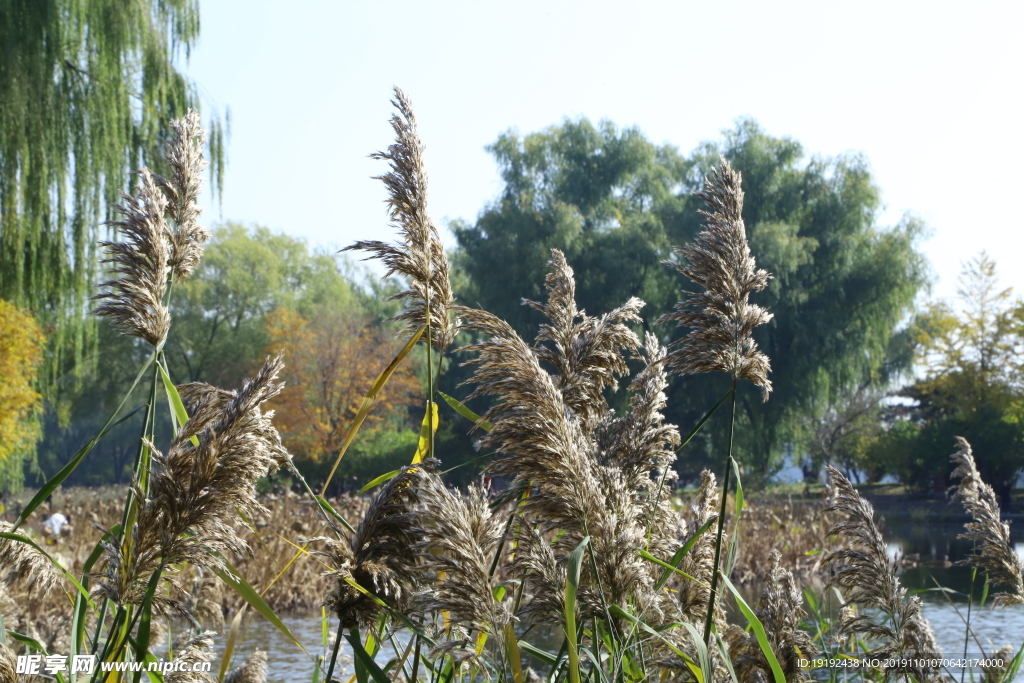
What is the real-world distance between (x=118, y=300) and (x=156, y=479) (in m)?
0.78

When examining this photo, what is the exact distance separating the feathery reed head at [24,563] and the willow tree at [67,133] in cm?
934

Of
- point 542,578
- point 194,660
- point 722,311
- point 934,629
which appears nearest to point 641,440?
point 722,311

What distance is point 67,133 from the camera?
432 inches

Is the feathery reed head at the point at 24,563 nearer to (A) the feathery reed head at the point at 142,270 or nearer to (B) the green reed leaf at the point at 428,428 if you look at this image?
(A) the feathery reed head at the point at 142,270

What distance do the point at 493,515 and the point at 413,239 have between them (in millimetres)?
760

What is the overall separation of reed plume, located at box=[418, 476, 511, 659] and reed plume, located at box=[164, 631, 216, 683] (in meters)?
0.72

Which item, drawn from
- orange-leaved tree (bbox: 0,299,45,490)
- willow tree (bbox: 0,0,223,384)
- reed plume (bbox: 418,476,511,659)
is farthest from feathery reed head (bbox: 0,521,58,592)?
orange-leaved tree (bbox: 0,299,45,490)

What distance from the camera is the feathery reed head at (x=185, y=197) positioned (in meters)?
2.57

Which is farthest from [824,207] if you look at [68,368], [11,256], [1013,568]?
[1013,568]

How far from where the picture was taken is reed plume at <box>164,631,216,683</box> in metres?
2.11

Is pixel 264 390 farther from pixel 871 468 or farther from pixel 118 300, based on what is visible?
pixel 871 468

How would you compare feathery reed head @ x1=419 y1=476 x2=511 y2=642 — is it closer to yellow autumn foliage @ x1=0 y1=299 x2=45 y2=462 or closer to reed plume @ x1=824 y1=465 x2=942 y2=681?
reed plume @ x1=824 y1=465 x2=942 y2=681

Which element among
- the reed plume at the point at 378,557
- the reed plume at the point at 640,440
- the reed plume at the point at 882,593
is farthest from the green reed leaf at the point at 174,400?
the reed plume at the point at 882,593

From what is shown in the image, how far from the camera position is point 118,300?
237 cm
